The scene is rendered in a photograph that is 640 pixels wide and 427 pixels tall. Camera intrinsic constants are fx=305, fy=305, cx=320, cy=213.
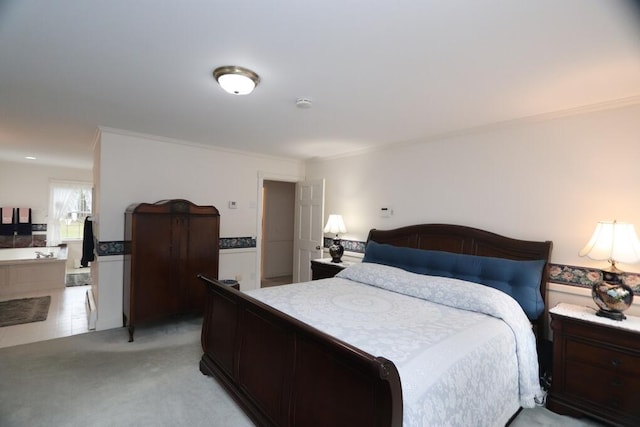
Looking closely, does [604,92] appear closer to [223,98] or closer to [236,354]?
[223,98]

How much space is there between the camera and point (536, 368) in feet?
7.20

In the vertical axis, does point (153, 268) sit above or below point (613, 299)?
below

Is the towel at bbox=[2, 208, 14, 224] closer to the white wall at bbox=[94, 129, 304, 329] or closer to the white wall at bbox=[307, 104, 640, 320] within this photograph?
the white wall at bbox=[94, 129, 304, 329]

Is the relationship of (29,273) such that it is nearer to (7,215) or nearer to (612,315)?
(7,215)

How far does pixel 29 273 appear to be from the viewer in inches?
189

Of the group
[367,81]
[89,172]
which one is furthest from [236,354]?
[89,172]

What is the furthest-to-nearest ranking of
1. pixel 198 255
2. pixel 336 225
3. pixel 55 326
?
pixel 336 225, pixel 198 255, pixel 55 326

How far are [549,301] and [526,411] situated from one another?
0.95 m

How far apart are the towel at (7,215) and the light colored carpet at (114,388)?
4.56 m

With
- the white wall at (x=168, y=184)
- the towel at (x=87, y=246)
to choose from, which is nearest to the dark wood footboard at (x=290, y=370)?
the white wall at (x=168, y=184)

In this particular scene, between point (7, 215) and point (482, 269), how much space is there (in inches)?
328

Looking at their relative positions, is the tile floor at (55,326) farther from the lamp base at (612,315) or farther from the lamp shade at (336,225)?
the lamp base at (612,315)

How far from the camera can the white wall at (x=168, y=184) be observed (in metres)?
3.54

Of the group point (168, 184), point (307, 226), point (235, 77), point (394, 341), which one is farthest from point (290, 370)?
point (307, 226)
